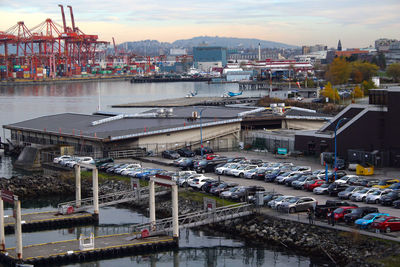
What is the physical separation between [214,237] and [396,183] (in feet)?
17.3

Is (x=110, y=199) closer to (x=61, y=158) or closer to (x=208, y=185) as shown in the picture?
(x=208, y=185)

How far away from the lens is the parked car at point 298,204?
1658 cm

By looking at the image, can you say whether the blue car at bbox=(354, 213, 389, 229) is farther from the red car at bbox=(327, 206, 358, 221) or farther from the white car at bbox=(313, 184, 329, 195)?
the white car at bbox=(313, 184, 329, 195)

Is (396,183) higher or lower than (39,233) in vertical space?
higher

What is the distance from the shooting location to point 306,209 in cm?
1673

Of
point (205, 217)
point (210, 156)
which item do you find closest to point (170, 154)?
point (210, 156)

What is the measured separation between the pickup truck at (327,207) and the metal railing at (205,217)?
1.74 meters

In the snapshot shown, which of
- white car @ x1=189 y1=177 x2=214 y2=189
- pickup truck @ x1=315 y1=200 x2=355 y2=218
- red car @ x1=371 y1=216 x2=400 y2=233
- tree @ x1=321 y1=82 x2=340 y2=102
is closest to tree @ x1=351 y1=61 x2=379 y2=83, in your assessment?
tree @ x1=321 y1=82 x2=340 y2=102

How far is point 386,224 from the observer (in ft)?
47.7

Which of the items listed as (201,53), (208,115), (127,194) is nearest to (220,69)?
(201,53)

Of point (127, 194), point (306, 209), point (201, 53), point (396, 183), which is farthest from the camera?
point (201, 53)

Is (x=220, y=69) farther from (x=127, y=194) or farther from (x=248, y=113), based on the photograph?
(x=127, y=194)

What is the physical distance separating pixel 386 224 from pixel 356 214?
933 mm

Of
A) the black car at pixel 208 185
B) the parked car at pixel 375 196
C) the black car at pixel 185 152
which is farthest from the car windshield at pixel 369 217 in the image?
the black car at pixel 185 152
